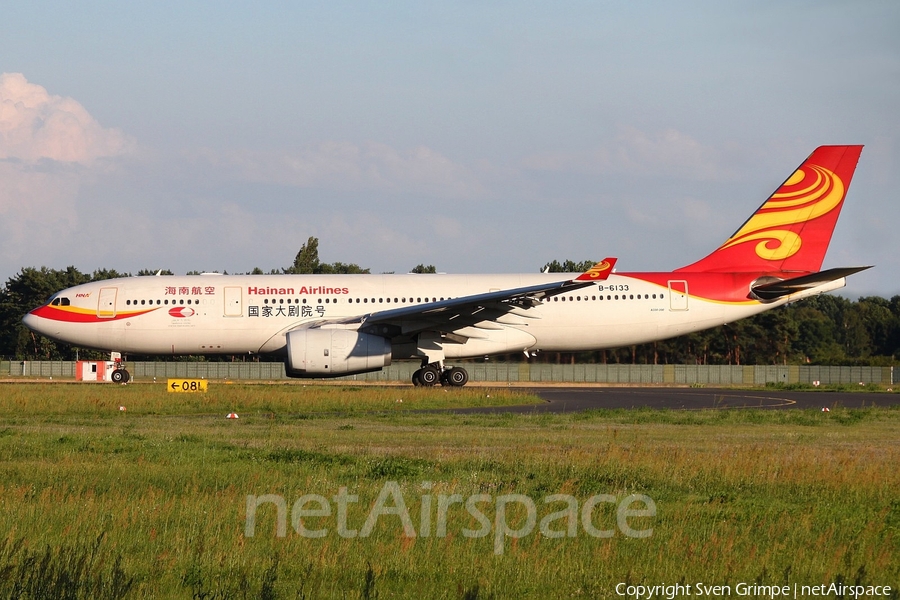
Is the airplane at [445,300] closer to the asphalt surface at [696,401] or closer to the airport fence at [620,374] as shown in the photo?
the asphalt surface at [696,401]

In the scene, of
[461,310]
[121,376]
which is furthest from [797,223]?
[121,376]

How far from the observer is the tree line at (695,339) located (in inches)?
2174

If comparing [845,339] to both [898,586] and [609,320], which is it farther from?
[898,586]

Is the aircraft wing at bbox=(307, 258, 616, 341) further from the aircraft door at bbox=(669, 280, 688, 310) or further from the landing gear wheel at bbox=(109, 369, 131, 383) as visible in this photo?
the landing gear wheel at bbox=(109, 369, 131, 383)

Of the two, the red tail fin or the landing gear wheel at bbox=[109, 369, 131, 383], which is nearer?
the red tail fin

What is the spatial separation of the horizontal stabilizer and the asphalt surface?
3143mm

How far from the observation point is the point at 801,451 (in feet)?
44.7

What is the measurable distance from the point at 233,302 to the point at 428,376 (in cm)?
657

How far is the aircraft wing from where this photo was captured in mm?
27531

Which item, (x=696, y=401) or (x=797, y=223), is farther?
(x=797, y=223)

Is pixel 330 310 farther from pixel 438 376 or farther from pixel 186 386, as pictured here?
pixel 186 386

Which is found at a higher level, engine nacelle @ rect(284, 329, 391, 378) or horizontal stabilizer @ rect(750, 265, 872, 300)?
horizontal stabilizer @ rect(750, 265, 872, 300)

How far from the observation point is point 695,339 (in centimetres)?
5747

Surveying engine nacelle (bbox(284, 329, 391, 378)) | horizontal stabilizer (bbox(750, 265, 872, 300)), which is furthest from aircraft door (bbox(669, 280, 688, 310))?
engine nacelle (bbox(284, 329, 391, 378))
